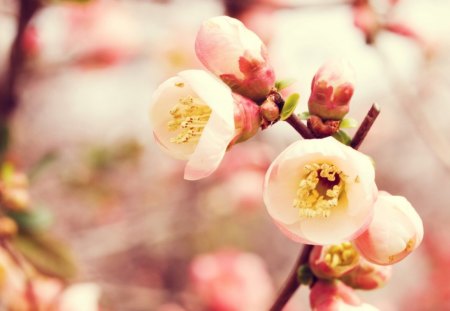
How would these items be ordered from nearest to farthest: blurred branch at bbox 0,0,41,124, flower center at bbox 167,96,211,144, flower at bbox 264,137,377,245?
flower at bbox 264,137,377,245 → flower center at bbox 167,96,211,144 → blurred branch at bbox 0,0,41,124

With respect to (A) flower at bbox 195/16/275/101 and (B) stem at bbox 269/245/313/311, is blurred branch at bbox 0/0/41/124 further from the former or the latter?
(B) stem at bbox 269/245/313/311

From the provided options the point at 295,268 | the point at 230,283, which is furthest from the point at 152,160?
the point at 295,268

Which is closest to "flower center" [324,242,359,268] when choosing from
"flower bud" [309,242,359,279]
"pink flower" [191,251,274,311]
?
"flower bud" [309,242,359,279]

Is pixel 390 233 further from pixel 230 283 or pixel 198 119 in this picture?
pixel 230 283

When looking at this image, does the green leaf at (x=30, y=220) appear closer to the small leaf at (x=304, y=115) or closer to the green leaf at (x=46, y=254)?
the green leaf at (x=46, y=254)

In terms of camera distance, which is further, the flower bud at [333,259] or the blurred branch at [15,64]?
the blurred branch at [15,64]

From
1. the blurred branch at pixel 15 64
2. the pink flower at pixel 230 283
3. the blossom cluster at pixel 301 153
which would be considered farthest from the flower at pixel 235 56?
the pink flower at pixel 230 283

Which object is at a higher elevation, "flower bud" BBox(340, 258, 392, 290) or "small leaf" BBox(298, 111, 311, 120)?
"small leaf" BBox(298, 111, 311, 120)

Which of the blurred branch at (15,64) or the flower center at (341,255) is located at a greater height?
the flower center at (341,255)
